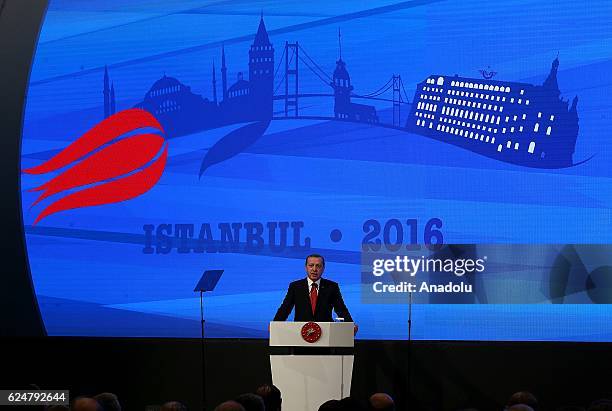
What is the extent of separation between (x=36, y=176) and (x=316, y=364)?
11.5 feet

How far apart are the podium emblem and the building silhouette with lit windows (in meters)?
2.26

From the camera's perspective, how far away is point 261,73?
8.44m

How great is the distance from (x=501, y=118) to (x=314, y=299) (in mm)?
2146

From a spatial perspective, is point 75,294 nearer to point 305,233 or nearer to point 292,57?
point 305,233

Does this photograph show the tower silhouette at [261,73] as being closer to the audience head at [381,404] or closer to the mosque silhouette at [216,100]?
the mosque silhouette at [216,100]

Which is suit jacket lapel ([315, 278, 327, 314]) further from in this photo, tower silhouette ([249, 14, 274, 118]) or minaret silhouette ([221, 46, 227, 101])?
minaret silhouette ([221, 46, 227, 101])

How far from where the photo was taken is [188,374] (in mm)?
8547

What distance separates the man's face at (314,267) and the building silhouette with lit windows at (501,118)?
1514 millimetres

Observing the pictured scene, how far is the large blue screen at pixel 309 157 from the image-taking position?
7.98 m

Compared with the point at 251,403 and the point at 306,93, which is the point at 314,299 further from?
the point at 251,403

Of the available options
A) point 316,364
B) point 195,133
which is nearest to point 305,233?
point 195,133

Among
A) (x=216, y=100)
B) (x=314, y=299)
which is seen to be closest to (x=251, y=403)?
(x=314, y=299)
